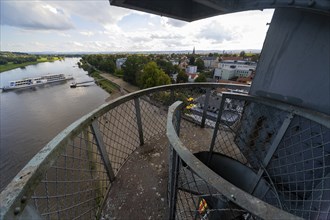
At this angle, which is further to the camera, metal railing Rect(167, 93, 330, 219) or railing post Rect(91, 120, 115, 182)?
railing post Rect(91, 120, 115, 182)

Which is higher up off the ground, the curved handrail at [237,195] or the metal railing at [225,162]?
the curved handrail at [237,195]

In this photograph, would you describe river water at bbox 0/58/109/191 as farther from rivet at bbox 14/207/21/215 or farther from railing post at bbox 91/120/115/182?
rivet at bbox 14/207/21/215

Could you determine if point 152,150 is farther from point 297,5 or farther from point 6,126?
point 6,126

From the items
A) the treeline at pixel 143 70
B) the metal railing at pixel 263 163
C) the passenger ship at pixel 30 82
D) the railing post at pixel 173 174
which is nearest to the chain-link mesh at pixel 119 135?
the railing post at pixel 173 174

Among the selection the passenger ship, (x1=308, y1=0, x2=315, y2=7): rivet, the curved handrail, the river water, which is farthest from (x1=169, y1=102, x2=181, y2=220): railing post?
the passenger ship

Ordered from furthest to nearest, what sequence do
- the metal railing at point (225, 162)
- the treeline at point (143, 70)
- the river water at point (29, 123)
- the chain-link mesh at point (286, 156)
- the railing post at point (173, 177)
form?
1. the treeline at point (143, 70)
2. the river water at point (29, 123)
3. the chain-link mesh at point (286, 156)
4. the railing post at point (173, 177)
5. the metal railing at point (225, 162)

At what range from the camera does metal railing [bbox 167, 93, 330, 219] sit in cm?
106

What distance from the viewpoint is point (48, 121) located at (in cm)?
1459

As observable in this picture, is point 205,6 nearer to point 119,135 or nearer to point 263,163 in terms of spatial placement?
point 263,163

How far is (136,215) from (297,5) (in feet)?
8.24

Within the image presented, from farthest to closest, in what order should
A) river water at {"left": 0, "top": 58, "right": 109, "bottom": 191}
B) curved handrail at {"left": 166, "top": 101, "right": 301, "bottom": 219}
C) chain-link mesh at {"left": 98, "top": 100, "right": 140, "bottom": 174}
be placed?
river water at {"left": 0, "top": 58, "right": 109, "bottom": 191}, chain-link mesh at {"left": 98, "top": 100, "right": 140, "bottom": 174}, curved handrail at {"left": 166, "top": 101, "right": 301, "bottom": 219}

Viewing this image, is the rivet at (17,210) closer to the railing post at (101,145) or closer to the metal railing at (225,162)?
the metal railing at (225,162)

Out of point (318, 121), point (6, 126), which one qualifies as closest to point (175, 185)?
point (318, 121)

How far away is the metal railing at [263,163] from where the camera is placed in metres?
1.06
